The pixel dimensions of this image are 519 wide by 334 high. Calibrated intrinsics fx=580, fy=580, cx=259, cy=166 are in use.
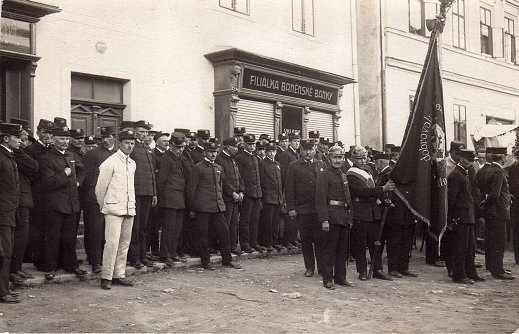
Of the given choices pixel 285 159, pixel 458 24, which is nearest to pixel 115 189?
pixel 285 159

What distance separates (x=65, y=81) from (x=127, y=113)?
1519 mm

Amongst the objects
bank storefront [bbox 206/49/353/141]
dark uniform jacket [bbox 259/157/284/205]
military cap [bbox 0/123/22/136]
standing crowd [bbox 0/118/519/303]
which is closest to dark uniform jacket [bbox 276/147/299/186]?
dark uniform jacket [bbox 259/157/284/205]

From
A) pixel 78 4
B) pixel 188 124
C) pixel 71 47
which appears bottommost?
pixel 188 124

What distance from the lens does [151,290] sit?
736cm

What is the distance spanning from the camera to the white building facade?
32.7 ft

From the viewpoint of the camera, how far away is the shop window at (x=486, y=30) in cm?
2316

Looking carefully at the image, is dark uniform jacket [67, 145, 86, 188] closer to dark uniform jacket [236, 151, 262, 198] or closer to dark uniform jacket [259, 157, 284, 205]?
dark uniform jacket [236, 151, 262, 198]

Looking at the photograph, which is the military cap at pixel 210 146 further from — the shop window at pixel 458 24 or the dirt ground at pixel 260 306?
the shop window at pixel 458 24

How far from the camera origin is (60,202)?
7566mm

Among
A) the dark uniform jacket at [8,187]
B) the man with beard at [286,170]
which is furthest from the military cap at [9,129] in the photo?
the man with beard at [286,170]

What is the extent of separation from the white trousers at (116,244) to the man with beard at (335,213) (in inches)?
103

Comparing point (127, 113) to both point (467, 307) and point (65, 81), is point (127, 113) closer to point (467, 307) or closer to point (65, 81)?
point (65, 81)

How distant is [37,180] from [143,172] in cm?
145

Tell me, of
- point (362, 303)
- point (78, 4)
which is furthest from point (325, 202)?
point (78, 4)
